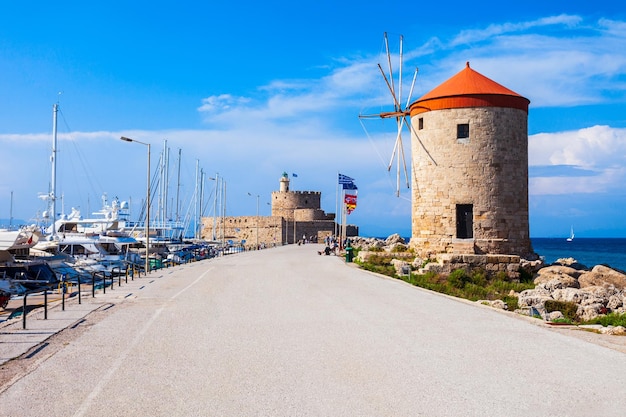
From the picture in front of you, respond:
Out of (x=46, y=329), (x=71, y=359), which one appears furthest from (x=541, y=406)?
(x=46, y=329)

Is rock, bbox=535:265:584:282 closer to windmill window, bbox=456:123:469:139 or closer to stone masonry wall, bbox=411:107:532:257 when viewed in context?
stone masonry wall, bbox=411:107:532:257

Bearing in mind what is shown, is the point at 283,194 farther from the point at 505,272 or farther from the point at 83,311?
the point at 83,311

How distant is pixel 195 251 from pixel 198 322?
43210 millimetres

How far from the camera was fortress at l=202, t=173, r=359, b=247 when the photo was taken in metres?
90.2

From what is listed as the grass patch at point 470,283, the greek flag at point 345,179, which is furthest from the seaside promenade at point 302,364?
the greek flag at point 345,179

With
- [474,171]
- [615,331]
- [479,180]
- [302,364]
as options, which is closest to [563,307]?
[615,331]

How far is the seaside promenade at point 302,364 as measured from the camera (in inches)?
263

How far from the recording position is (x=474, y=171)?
28500mm

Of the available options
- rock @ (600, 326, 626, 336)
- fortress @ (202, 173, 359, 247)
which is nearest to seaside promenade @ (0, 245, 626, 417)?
rock @ (600, 326, 626, 336)

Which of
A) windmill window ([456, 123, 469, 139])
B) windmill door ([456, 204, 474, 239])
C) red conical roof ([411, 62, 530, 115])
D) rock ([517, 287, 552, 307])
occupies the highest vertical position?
red conical roof ([411, 62, 530, 115])

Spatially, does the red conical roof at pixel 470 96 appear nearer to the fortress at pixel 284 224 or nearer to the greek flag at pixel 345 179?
the greek flag at pixel 345 179

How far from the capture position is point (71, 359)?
9.12 meters

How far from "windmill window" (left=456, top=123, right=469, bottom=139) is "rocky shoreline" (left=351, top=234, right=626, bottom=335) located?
623cm

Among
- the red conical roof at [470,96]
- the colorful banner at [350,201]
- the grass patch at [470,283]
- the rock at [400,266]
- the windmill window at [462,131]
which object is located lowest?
the grass patch at [470,283]
